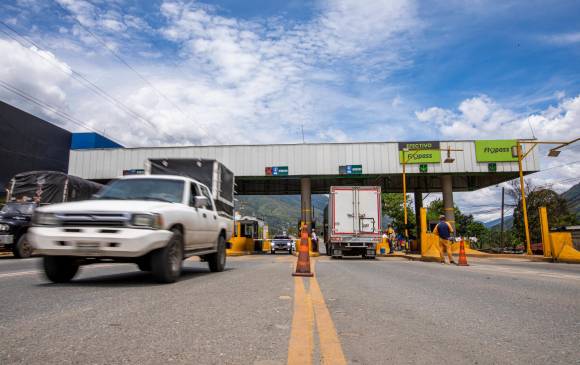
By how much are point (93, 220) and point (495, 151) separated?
105ft

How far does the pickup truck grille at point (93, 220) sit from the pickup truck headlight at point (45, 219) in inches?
5.3

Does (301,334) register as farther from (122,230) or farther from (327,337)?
(122,230)

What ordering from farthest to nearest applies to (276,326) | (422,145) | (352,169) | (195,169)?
(352,169) < (422,145) < (195,169) < (276,326)

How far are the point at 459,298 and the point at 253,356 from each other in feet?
12.5

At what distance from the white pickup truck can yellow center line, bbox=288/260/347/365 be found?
2233 millimetres

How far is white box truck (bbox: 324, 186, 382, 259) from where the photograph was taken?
19875 mm

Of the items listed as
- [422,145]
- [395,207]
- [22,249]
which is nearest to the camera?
[22,249]

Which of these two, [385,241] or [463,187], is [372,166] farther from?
[463,187]

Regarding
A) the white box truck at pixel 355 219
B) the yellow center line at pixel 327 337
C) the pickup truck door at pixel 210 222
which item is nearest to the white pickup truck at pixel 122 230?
the pickup truck door at pixel 210 222

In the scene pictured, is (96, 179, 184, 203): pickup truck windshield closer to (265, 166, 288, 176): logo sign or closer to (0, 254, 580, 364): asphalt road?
(0, 254, 580, 364): asphalt road

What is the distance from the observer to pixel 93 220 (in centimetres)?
582

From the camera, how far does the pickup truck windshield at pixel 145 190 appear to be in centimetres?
708

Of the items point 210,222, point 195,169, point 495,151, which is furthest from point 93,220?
point 495,151

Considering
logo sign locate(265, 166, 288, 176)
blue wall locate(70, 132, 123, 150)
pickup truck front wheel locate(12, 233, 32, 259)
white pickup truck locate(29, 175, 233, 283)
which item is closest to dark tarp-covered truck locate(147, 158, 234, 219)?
white pickup truck locate(29, 175, 233, 283)
